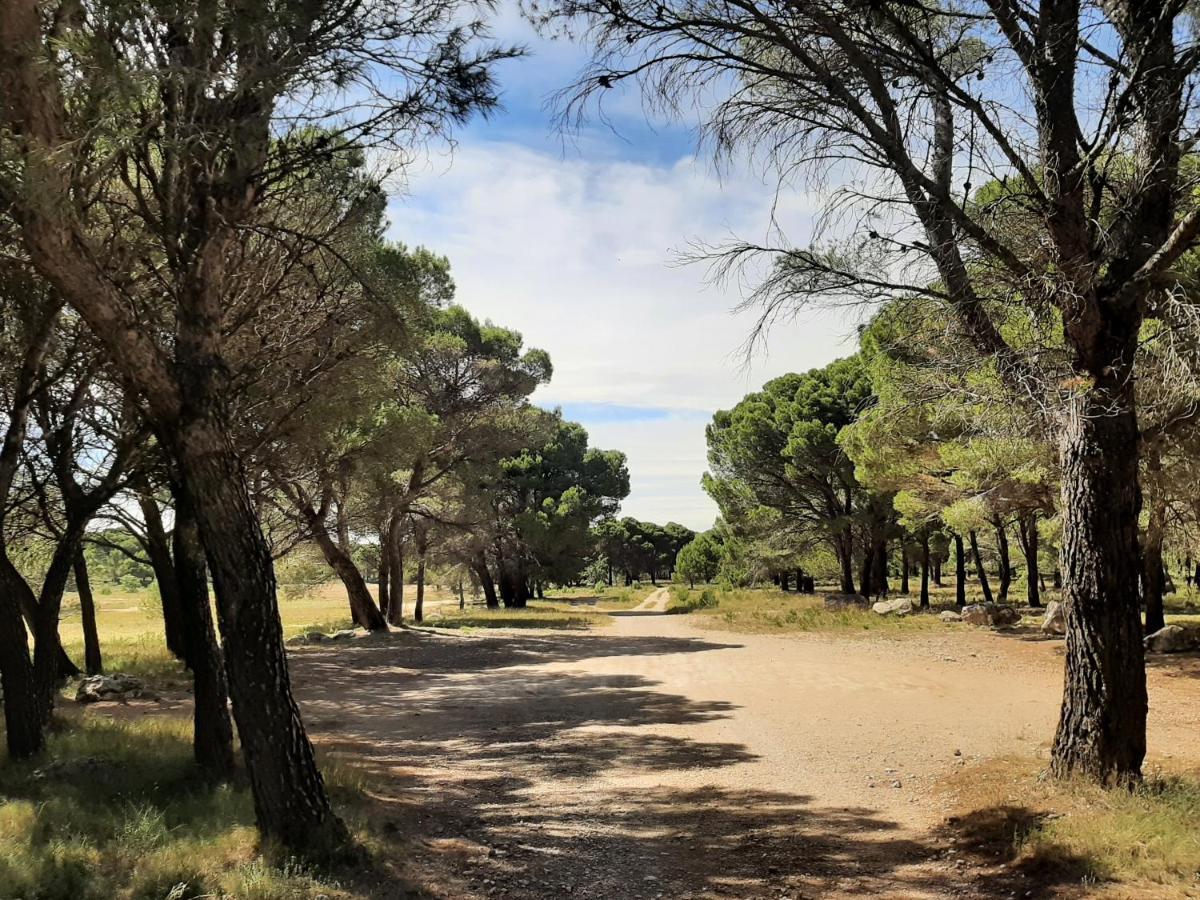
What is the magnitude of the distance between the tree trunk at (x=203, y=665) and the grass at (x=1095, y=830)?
5426 millimetres

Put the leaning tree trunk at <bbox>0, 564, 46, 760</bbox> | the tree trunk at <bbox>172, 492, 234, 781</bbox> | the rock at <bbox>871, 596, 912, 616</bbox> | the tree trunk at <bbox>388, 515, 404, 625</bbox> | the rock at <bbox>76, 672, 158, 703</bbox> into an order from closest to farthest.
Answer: the tree trunk at <bbox>172, 492, 234, 781</bbox> < the leaning tree trunk at <bbox>0, 564, 46, 760</bbox> < the rock at <bbox>76, 672, 158, 703</bbox> < the rock at <bbox>871, 596, 912, 616</bbox> < the tree trunk at <bbox>388, 515, 404, 625</bbox>

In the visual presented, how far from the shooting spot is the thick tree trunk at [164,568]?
1399 centimetres

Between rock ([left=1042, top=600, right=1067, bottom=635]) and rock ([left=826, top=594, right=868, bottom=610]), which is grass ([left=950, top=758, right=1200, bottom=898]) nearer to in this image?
rock ([left=1042, top=600, right=1067, bottom=635])

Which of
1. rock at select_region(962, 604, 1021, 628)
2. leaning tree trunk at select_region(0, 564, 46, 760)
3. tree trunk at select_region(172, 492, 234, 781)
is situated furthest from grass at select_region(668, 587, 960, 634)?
leaning tree trunk at select_region(0, 564, 46, 760)

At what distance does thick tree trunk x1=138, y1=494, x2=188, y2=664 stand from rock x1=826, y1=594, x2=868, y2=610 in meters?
18.0

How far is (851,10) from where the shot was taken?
534cm

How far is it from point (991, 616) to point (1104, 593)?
14918 mm

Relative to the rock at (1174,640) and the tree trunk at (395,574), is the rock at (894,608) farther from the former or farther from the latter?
the tree trunk at (395,574)

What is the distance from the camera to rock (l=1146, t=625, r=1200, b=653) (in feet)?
44.0

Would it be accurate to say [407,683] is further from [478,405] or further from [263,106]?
[478,405]

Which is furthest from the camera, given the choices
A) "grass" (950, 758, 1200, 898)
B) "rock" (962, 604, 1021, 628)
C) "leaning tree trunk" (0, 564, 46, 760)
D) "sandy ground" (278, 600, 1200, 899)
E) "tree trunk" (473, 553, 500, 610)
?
"tree trunk" (473, 553, 500, 610)

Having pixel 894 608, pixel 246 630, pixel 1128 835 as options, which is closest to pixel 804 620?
pixel 894 608

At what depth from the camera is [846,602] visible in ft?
83.9

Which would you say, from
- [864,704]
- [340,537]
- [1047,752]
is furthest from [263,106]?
[340,537]
